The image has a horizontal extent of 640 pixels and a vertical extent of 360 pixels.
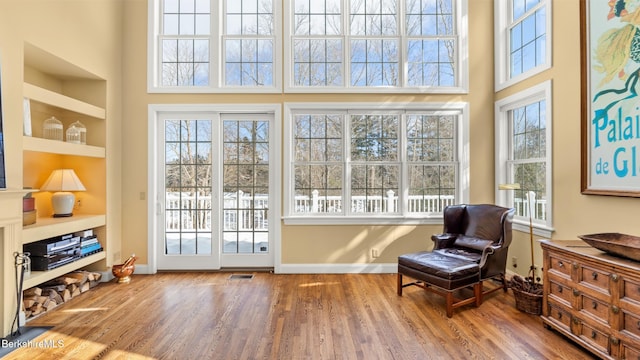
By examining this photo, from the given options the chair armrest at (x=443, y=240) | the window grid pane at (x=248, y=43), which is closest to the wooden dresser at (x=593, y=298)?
the chair armrest at (x=443, y=240)

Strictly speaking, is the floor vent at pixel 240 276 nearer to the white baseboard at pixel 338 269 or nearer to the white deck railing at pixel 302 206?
the white baseboard at pixel 338 269

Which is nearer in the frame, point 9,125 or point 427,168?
point 9,125

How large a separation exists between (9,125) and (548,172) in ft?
17.2

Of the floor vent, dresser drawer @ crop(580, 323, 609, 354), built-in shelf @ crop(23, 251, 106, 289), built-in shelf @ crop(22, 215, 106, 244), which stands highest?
built-in shelf @ crop(22, 215, 106, 244)

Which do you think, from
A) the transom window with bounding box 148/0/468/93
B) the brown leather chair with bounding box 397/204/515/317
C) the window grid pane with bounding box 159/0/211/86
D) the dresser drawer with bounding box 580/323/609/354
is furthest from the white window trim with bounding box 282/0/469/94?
the dresser drawer with bounding box 580/323/609/354

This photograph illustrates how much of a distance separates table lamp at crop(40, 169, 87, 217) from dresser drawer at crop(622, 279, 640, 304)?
514cm

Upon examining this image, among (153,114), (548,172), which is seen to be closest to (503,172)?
(548,172)

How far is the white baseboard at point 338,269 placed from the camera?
164 inches

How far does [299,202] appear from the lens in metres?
4.29

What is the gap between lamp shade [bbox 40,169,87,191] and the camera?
11.2ft

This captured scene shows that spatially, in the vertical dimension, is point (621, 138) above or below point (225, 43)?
below

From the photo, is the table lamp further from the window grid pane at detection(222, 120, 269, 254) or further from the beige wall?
the window grid pane at detection(222, 120, 269, 254)

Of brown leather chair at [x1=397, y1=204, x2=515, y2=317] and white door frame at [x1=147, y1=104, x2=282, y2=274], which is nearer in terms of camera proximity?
brown leather chair at [x1=397, y1=204, x2=515, y2=317]

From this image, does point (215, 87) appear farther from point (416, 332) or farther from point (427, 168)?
point (416, 332)
